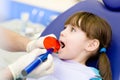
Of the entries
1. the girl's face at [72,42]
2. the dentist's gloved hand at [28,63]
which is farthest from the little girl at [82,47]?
the dentist's gloved hand at [28,63]

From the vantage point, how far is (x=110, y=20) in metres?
1.11

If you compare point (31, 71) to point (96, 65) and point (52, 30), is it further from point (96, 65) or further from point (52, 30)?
point (52, 30)

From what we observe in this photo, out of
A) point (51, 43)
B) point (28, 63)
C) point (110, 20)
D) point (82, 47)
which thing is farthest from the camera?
point (110, 20)

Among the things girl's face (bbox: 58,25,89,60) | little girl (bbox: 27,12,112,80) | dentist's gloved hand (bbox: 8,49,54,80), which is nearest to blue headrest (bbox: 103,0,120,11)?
little girl (bbox: 27,12,112,80)

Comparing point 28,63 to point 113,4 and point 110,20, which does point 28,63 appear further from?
point 113,4

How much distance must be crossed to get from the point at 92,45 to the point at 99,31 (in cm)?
8

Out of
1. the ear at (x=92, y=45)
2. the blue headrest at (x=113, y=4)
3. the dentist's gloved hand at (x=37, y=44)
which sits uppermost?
the blue headrest at (x=113, y=4)

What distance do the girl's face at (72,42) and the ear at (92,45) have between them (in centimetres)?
2

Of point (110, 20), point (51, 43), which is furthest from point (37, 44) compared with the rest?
point (110, 20)

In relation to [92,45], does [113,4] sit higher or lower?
higher

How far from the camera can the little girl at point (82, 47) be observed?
0.94 m

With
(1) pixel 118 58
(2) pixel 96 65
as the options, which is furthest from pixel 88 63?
(1) pixel 118 58

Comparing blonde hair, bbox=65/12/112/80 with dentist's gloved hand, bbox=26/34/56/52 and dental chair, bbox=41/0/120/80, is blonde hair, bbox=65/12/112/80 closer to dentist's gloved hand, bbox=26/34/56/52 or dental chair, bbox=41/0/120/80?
dental chair, bbox=41/0/120/80

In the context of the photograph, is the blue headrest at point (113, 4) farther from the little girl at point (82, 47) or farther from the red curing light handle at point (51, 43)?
the red curing light handle at point (51, 43)
